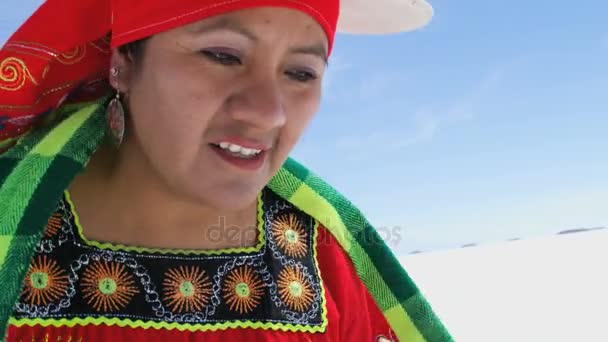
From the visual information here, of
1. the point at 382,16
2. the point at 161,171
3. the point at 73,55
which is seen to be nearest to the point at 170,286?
the point at 161,171

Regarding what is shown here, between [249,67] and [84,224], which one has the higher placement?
[249,67]

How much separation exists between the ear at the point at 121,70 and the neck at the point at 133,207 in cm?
16

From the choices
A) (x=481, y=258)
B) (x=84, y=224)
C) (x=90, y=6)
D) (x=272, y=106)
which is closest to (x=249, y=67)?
(x=272, y=106)

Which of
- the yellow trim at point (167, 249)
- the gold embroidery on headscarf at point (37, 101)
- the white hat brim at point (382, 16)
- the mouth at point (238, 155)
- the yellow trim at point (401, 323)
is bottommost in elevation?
the yellow trim at point (401, 323)

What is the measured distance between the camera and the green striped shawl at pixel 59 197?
1485 millimetres

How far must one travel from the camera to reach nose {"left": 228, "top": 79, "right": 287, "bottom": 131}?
1.45 metres

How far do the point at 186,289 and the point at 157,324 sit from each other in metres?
0.12

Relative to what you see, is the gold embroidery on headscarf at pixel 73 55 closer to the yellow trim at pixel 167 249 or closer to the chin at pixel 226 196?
the yellow trim at pixel 167 249

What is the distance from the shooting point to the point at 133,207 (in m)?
1.69

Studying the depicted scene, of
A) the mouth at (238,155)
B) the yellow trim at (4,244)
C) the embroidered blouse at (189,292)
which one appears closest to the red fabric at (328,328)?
the embroidered blouse at (189,292)

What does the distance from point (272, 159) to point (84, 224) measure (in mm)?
488

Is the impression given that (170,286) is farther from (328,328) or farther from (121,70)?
(121,70)

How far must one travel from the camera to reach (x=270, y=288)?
1753 millimetres

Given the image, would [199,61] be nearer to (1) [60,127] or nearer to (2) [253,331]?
(1) [60,127]
